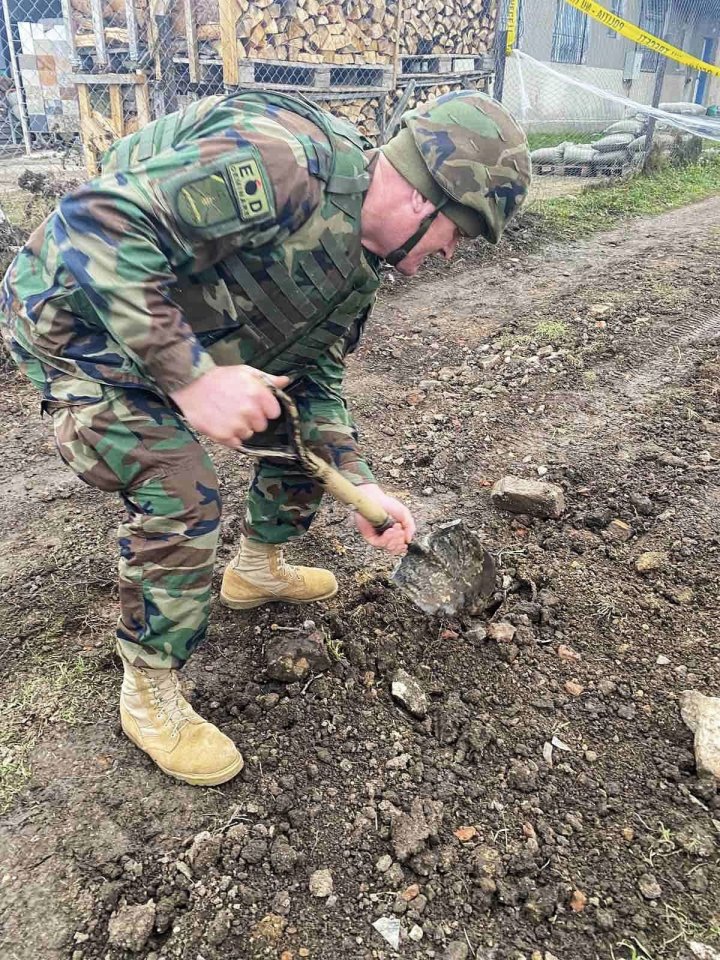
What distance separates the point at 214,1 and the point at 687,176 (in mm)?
6175

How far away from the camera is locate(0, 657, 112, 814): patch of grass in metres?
1.89

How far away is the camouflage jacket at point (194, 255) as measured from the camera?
1.46 metres

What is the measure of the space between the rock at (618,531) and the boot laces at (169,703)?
1.63 meters

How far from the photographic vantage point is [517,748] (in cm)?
199

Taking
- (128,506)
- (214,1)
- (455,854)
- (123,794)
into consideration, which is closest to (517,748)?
(455,854)

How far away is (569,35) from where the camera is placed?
15109 mm

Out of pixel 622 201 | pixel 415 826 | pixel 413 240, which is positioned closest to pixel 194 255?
pixel 413 240

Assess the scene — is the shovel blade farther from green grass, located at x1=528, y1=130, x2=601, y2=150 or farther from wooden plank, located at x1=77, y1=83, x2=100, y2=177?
green grass, located at x1=528, y1=130, x2=601, y2=150

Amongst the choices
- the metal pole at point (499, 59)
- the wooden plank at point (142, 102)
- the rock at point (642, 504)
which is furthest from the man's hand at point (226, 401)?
the metal pole at point (499, 59)

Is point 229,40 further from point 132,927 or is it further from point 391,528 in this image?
point 132,927

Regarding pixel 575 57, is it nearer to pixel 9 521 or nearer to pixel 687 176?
pixel 687 176

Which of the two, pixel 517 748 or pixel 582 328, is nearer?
pixel 517 748

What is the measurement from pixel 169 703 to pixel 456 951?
33.7 inches

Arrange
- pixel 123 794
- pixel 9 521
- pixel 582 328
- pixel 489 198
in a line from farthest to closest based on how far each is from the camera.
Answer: pixel 582 328 → pixel 9 521 → pixel 123 794 → pixel 489 198
